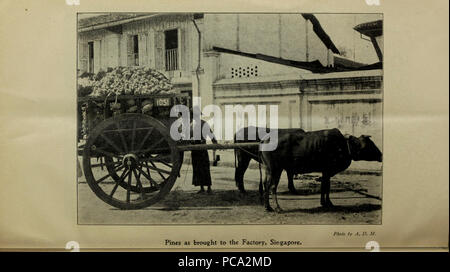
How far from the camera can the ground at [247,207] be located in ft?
7.31

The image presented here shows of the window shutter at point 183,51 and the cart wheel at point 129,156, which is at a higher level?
the window shutter at point 183,51

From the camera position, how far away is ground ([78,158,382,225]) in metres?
2.23

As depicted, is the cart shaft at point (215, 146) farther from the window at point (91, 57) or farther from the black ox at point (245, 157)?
the window at point (91, 57)

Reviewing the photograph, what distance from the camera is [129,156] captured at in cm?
224

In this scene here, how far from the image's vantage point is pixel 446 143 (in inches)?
86.4

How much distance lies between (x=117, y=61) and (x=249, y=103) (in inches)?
27.1

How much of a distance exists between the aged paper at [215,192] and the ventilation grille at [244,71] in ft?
0.53

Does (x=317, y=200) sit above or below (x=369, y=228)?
above

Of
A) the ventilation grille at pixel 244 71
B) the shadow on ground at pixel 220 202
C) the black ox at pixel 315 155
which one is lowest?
the shadow on ground at pixel 220 202

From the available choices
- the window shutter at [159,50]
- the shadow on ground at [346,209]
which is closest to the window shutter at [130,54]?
the window shutter at [159,50]

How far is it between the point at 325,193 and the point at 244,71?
73cm

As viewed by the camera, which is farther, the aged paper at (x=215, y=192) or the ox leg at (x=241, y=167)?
the ox leg at (x=241, y=167)
